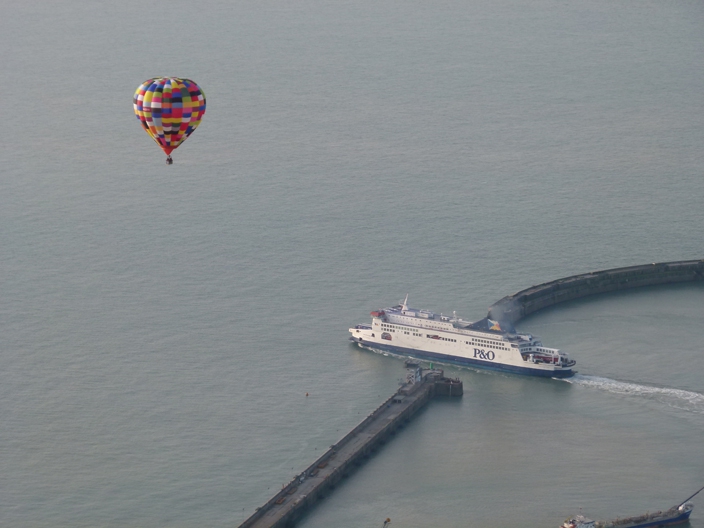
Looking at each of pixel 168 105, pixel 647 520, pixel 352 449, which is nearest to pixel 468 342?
pixel 352 449

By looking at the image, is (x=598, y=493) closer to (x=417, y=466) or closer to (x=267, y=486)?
(x=417, y=466)

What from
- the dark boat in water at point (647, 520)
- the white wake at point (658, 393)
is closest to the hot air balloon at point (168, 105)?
the white wake at point (658, 393)

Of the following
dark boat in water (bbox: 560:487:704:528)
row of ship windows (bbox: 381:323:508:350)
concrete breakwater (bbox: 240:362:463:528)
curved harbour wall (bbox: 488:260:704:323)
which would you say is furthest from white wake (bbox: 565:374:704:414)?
dark boat in water (bbox: 560:487:704:528)

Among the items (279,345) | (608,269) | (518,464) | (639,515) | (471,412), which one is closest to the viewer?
(639,515)

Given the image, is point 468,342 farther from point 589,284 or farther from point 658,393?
point 589,284

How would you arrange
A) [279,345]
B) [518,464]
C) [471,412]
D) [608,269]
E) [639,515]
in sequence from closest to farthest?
[639,515], [518,464], [471,412], [279,345], [608,269]

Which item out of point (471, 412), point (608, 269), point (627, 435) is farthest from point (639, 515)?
point (608, 269)

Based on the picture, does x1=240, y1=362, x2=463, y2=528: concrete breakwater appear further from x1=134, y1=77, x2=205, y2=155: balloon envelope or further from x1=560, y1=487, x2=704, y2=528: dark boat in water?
x1=134, y1=77, x2=205, y2=155: balloon envelope
